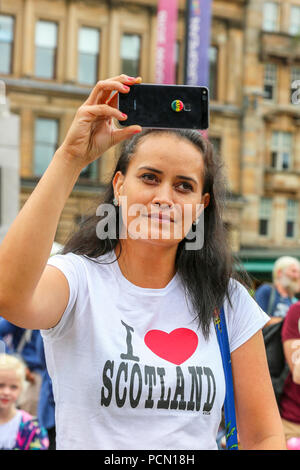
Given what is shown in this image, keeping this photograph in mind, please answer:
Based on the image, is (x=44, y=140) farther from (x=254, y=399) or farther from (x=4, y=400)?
(x=254, y=399)

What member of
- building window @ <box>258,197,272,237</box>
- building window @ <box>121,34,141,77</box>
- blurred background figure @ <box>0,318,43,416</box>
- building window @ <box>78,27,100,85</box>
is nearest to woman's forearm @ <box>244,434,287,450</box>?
blurred background figure @ <box>0,318,43,416</box>

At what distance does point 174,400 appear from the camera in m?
1.51

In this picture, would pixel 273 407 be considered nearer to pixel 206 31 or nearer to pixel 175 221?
pixel 175 221

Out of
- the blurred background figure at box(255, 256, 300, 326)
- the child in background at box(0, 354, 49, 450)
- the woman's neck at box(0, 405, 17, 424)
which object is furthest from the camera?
the blurred background figure at box(255, 256, 300, 326)

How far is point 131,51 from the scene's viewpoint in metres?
20.7

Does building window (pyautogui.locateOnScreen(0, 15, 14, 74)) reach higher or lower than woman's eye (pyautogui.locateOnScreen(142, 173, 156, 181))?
higher

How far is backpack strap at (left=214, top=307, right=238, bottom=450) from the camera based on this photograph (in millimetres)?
1623

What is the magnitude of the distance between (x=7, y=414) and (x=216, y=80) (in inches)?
755

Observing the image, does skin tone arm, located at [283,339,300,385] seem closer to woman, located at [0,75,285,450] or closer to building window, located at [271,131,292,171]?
woman, located at [0,75,285,450]

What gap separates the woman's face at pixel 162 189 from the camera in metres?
1.56

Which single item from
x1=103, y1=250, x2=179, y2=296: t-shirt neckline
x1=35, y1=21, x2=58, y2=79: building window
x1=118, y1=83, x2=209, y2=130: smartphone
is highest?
x1=35, y1=21, x2=58, y2=79: building window

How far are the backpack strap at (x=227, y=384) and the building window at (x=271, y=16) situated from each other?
2170 centimetres

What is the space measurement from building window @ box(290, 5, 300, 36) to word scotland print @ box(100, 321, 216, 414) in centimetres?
2219

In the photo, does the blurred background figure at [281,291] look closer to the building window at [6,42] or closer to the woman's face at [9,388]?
the woman's face at [9,388]
